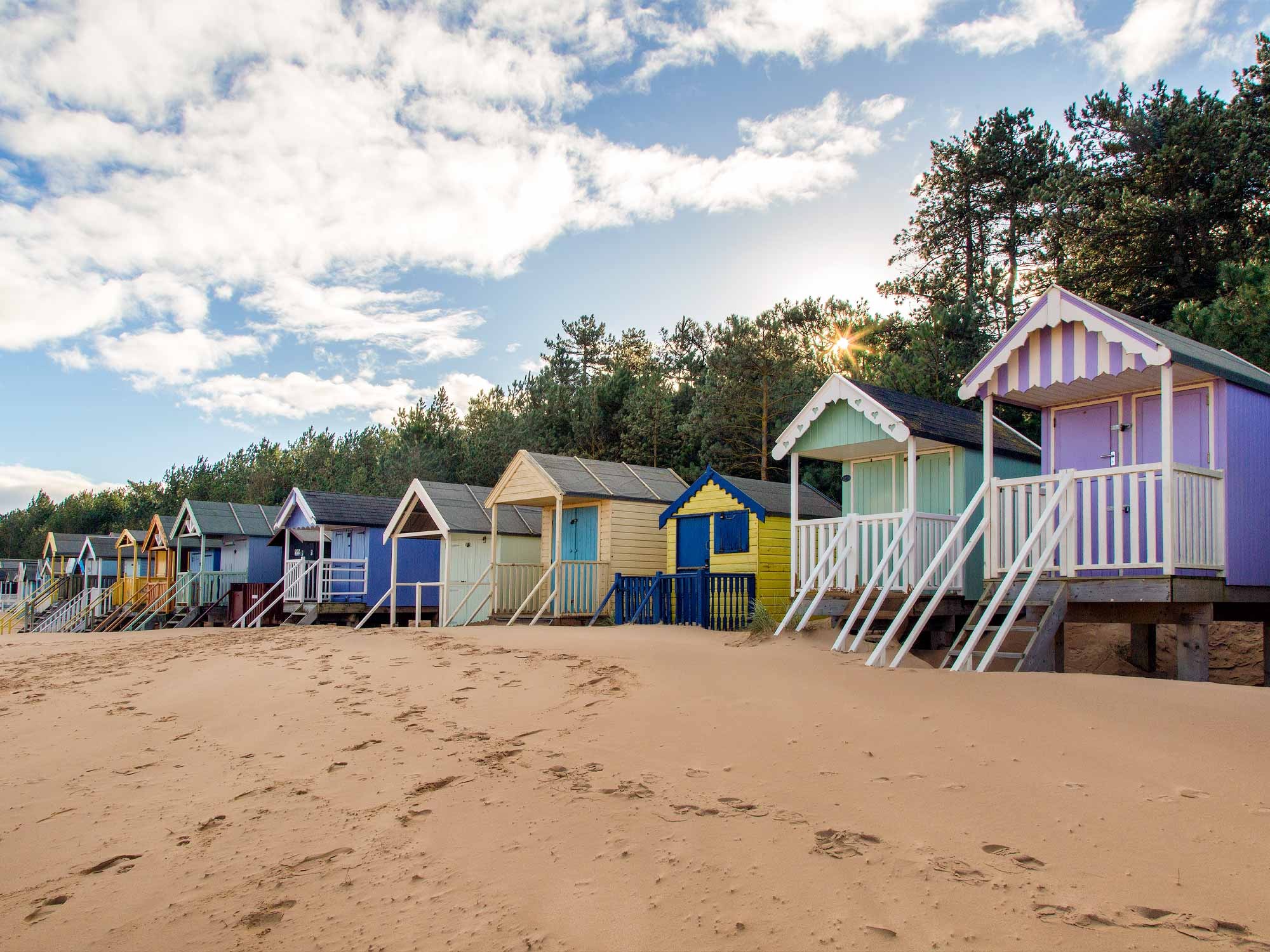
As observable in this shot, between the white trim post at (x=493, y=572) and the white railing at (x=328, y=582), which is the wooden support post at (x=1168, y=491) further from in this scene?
the white railing at (x=328, y=582)

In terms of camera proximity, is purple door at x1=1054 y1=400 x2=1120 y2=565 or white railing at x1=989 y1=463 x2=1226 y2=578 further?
purple door at x1=1054 y1=400 x2=1120 y2=565

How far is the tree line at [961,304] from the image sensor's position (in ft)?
67.4

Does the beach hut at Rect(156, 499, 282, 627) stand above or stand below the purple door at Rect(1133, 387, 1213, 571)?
below

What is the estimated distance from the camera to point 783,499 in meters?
19.4

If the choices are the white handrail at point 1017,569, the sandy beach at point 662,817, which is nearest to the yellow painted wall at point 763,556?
the white handrail at point 1017,569

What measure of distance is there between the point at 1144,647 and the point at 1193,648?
4179mm

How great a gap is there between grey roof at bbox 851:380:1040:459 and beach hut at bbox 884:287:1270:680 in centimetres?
172

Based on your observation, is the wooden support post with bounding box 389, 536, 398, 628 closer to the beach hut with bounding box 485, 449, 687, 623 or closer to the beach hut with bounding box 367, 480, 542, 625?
the beach hut with bounding box 367, 480, 542, 625

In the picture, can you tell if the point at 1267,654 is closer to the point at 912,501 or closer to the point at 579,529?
the point at 912,501

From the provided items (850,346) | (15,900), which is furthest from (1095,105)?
(15,900)

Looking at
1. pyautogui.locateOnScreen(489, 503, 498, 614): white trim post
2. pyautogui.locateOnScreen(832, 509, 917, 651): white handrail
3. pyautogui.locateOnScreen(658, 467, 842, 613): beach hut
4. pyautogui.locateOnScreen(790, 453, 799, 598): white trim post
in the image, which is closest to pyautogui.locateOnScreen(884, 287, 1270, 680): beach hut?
pyautogui.locateOnScreen(832, 509, 917, 651): white handrail

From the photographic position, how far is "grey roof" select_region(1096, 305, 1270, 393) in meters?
9.88

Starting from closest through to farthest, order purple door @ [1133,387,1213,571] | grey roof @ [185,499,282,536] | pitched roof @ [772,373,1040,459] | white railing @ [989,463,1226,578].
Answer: white railing @ [989,463,1226,578] < purple door @ [1133,387,1213,571] < pitched roof @ [772,373,1040,459] < grey roof @ [185,499,282,536]

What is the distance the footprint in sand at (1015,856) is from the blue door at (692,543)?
15157 mm
